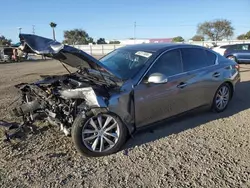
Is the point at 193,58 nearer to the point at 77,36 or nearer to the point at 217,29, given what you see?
the point at 217,29

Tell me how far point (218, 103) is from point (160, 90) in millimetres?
1971

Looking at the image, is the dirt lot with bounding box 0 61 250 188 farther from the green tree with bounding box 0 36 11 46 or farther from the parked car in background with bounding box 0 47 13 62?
the green tree with bounding box 0 36 11 46

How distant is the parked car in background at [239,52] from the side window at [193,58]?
12.6m

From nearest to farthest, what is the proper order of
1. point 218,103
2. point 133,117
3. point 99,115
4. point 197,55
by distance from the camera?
point 99,115, point 133,117, point 197,55, point 218,103

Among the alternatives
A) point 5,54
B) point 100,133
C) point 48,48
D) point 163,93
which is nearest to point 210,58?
point 163,93

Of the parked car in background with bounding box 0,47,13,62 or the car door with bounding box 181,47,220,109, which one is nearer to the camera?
the car door with bounding box 181,47,220,109

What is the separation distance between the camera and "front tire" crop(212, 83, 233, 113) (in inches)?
205

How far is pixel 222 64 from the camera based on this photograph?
210 inches

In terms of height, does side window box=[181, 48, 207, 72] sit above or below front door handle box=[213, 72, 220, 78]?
above

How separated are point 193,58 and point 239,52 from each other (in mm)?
13206

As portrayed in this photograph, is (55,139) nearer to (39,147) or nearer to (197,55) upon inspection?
(39,147)

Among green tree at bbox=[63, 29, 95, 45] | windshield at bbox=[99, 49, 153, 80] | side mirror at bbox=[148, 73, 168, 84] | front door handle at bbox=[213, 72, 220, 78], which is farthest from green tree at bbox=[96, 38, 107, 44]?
side mirror at bbox=[148, 73, 168, 84]

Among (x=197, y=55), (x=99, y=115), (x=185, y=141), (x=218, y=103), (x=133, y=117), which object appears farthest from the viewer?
(x=218, y=103)

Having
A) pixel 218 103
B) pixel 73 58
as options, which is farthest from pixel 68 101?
pixel 218 103
